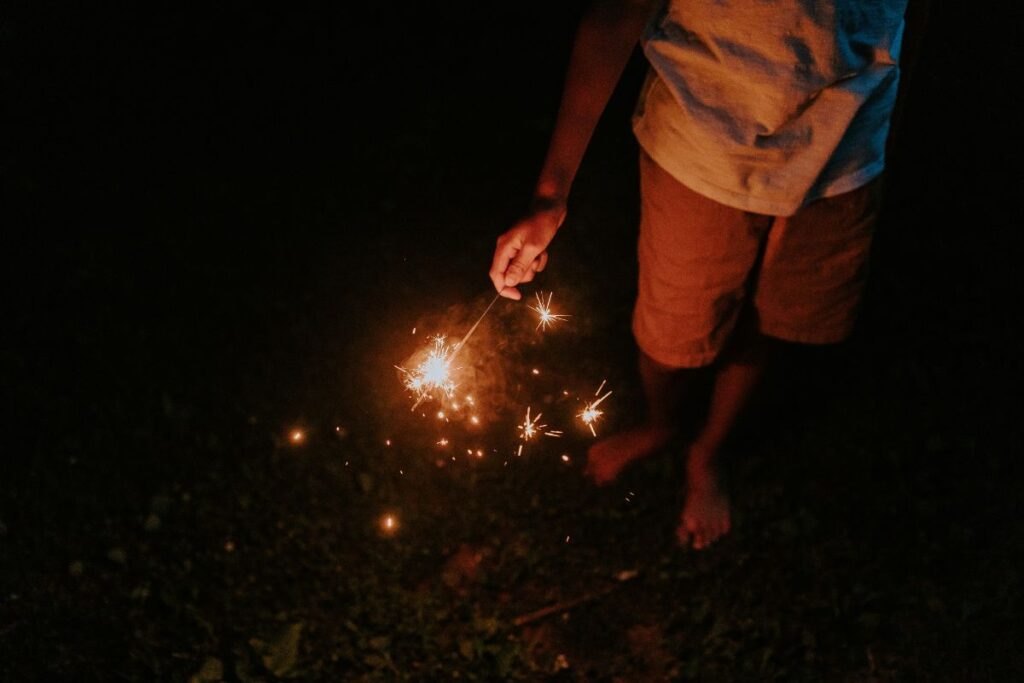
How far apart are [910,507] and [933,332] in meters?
1.13

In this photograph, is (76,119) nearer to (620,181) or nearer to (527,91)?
(527,91)

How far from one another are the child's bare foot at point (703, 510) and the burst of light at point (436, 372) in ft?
4.55

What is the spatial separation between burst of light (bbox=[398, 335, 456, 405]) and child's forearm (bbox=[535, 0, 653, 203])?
28.3 inches

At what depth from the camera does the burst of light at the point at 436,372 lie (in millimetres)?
2602

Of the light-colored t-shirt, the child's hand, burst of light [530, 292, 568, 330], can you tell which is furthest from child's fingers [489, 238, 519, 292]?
burst of light [530, 292, 568, 330]

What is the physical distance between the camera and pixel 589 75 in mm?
2090

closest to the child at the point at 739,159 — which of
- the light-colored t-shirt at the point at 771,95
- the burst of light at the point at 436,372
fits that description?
the light-colored t-shirt at the point at 771,95

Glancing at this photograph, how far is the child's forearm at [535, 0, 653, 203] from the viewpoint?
199 cm

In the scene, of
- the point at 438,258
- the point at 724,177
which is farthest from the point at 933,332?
the point at 438,258

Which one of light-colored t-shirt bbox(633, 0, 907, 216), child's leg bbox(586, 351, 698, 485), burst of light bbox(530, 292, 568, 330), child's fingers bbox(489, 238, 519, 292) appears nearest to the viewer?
light-colored t-shirt bbox(633, 0, 907, 216)

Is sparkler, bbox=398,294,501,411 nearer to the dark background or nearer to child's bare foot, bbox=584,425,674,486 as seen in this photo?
the dark background

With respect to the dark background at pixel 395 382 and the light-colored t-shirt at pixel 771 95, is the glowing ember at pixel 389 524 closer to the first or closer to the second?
the dark background at pixel 395 382

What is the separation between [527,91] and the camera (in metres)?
4.79

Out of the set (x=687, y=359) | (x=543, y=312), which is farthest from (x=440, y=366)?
(x=687, y=359)
